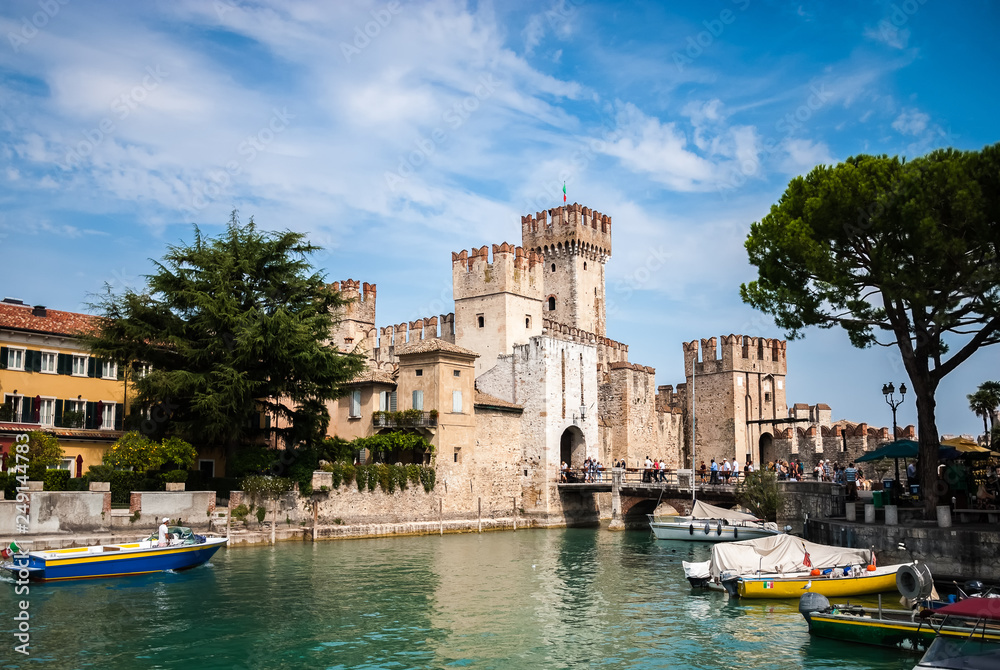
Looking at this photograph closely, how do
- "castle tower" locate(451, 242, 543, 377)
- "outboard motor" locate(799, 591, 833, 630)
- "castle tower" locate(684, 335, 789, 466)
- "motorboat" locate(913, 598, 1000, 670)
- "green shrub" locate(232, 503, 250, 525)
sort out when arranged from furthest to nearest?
"castle tower" locate(684, 335, 789, 466) → "castle tower" locate(451, 242, 543, 377) → "green shrub" locate(232, 503, 250, 525) → "outboard motor" locate(799, 591, 833, 630) → "motorboat" locate(913, 598, 1000, 670)

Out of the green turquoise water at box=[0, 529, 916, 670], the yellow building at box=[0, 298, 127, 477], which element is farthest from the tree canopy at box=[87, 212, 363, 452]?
the green turquoise water at box=[0, 529, 916, 670]

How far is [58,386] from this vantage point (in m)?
31.5

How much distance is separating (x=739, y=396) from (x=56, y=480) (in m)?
37.7

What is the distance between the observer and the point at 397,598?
20312mm

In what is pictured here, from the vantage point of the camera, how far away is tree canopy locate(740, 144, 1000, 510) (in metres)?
20.0

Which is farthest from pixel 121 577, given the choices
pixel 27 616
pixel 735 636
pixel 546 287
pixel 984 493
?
pixel 546 287

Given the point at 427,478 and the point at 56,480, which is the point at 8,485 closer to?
the point at 56,480

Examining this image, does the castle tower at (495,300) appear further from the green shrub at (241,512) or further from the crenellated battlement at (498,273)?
the green shrub at (241,512)

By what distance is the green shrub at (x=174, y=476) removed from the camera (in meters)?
29.3

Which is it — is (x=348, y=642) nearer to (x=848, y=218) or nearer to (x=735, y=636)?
(x=735, y=636)

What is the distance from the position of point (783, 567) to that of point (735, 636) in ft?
14.9

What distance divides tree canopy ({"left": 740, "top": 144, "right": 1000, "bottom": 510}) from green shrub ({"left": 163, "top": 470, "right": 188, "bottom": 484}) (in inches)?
780

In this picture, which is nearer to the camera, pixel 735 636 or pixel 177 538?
pixel 735 636

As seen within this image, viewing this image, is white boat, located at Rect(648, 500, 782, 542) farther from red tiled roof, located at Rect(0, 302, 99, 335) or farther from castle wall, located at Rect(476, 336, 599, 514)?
red tiled roof, located at Rect(0, 302, 99, 335)
